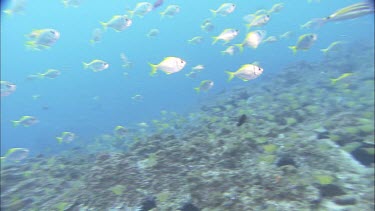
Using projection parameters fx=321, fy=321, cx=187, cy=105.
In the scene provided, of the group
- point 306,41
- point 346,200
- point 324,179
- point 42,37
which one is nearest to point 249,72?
point 306,41

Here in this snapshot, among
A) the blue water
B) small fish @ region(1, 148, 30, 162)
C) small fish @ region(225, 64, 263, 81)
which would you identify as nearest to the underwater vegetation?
small fish @ region(1, 148, 30, 162)

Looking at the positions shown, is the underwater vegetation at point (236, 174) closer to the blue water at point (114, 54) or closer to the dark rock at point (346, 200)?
the dark rock at point (346, 200)

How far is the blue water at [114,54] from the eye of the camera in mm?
61094

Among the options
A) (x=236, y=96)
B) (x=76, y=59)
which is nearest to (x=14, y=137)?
(x=236, y=96)

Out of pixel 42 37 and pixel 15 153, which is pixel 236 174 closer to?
pixel 15 153

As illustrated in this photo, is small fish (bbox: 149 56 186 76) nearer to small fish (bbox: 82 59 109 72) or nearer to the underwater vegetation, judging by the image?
the underwater vegetation

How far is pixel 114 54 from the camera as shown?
141125 millimetres

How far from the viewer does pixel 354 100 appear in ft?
32.0

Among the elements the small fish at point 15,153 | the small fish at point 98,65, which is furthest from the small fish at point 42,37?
the small fish at point 15,153

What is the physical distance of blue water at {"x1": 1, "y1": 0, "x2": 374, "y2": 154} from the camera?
200ft

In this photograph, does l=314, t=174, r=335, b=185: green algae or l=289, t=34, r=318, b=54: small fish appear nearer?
l=314, t=174, r=335, b=185: green algae

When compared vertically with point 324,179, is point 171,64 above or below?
above

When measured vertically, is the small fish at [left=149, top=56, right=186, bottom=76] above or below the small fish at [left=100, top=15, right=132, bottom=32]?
below

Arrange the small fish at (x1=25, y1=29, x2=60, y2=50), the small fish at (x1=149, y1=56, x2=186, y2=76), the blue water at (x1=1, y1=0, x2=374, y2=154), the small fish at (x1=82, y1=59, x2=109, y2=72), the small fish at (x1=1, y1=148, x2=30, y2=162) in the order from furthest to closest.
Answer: the blue water at (x1=1, y1=0, x2=374, y2=154) → the small fish at (x1=82, y1=59, x2=109, y2=72) → the small fish at (x1=25, y1=29, x2=60, y2=50) → the small fish at (x1=1, y1=148, x2=30, y2=162) → the small fish at (x1=149, y1=56, x2=186, y2=76)
